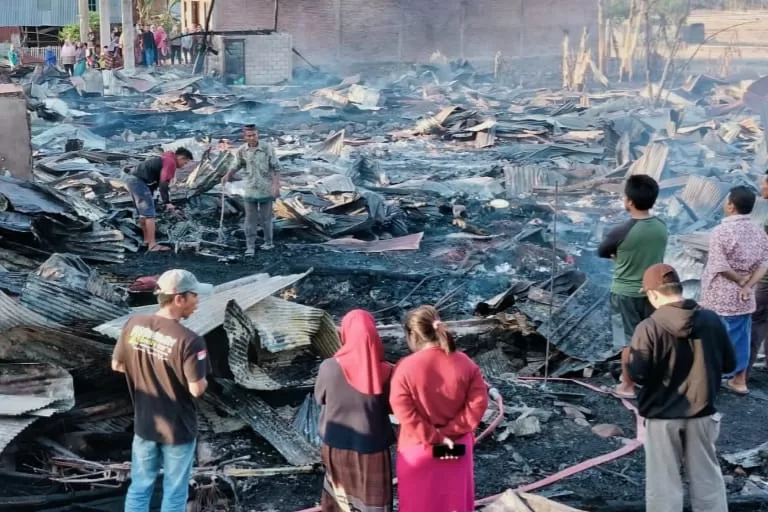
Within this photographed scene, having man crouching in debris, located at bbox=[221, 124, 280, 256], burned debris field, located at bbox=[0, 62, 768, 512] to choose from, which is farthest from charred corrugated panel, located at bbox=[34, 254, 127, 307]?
man crouching in debris, located at bbox=[221, 124, 280, 256]

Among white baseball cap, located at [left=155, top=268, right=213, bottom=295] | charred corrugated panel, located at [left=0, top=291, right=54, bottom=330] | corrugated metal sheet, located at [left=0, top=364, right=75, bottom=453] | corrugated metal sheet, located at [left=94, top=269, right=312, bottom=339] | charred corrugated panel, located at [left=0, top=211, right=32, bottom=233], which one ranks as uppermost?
white baseball cap, located at [left=155, top=268, right=213, bottom=295]

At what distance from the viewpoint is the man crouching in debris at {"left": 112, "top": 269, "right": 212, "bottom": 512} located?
13.7ft

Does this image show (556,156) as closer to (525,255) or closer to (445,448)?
(525,255)

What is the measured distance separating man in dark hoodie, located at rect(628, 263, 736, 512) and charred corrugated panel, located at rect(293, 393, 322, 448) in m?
2.15

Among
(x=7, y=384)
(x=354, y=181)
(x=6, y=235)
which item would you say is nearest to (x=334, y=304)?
(x=6, y=235)

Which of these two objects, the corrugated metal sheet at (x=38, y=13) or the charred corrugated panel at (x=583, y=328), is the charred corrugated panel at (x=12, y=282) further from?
the corrugated metal sheet at (x=38, y=13)

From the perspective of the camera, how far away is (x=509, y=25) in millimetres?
42594

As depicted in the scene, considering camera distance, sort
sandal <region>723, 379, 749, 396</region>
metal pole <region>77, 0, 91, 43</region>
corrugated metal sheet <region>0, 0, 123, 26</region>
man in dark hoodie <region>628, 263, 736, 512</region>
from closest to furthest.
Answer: man in dark hoodie <region>628, 263, 736, 512</region>
sandal <region>723, 379, 749, 396</region>
metal pole <region>77, 0, 91, 43</region>
corrugated metal sheet <region>0, 0, 123, 26</region>

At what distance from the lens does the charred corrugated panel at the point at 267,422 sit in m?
5.61

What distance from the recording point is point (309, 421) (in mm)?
6020

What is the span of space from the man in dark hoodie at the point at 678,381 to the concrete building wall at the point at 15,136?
364 inches

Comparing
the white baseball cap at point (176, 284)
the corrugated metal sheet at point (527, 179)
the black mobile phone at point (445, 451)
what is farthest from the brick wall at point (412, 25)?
the black mobile phone at point (445, 451)

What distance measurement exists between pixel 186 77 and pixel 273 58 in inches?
133

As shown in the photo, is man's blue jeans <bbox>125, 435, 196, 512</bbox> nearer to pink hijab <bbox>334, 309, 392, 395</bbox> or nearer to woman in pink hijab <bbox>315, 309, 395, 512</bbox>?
woman in pink hijab <bbox>315, 309, 395, 512</bbox>
